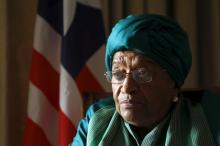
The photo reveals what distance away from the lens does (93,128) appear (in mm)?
1404

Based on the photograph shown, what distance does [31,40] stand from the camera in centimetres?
199

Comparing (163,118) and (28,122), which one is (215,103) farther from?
(28,122)

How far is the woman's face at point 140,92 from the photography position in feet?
4.25

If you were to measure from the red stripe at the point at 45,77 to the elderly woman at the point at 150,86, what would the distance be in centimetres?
48

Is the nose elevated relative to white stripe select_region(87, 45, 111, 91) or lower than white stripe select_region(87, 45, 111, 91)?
elevated

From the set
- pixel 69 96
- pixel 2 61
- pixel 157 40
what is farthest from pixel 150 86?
pixel 2 61

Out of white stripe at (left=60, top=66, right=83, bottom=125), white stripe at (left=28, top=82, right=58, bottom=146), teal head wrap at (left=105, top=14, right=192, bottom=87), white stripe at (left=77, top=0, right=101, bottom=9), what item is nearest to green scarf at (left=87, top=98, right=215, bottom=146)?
teal head wrap at (left=105, top=14, right=192, bottom=87)

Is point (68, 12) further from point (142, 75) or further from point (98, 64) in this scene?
point (142, 75)

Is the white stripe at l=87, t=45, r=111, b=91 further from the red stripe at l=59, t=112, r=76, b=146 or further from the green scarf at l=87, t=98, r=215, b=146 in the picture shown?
the green scarf at l=87, t=98, r=215, b=146

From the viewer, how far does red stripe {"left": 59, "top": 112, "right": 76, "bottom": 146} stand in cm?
171

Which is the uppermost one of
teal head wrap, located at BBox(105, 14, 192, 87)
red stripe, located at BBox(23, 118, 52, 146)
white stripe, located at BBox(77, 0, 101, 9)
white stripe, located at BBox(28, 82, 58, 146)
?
white stripe, located at BBox(77, 0, 101, 9)

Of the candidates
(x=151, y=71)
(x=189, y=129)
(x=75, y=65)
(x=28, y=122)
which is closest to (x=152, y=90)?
(x=151, y=71)

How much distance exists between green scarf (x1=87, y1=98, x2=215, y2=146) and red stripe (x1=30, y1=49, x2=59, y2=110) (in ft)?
1.34

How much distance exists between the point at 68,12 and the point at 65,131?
515 millimetres
